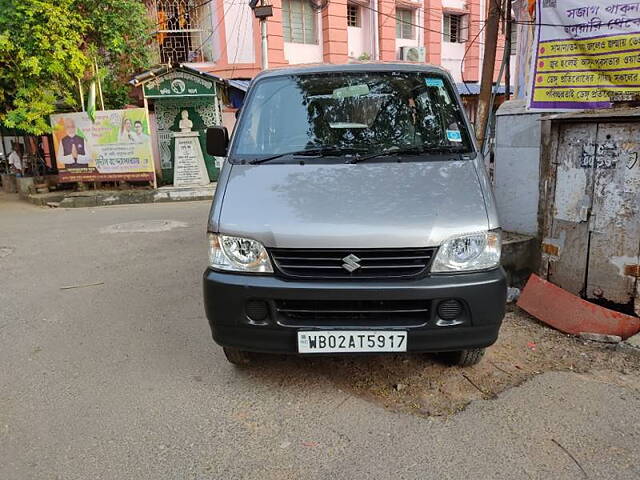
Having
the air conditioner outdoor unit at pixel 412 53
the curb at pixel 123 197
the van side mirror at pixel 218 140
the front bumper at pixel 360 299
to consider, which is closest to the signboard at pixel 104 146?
the curb at pixel 123 197

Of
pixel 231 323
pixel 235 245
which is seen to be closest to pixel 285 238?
pixel 235 245

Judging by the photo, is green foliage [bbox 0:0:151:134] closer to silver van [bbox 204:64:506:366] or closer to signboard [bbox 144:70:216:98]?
signboard [bbox 144:70:216:98]

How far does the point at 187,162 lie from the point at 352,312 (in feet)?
36.2

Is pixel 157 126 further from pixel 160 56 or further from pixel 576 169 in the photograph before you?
pixel 576 169

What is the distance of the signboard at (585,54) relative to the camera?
4148 mm

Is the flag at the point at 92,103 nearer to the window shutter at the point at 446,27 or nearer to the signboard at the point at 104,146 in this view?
the signboard at the point at 104,146

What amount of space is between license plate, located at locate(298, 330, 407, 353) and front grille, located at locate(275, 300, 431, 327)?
51mm

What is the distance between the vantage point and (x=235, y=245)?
2846 mm

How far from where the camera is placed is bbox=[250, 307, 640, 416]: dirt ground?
3.06 metres

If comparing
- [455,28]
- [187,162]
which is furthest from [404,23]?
[187,162]

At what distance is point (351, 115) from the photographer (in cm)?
367

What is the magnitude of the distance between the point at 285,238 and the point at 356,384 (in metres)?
1.14

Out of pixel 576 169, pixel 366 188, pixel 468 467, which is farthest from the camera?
pixel 576 169

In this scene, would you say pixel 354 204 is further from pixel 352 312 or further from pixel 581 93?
pixel 581 93
